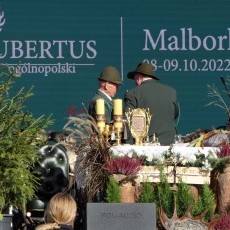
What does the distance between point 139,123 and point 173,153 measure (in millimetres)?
582

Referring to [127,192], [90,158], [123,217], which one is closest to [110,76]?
[90,158]

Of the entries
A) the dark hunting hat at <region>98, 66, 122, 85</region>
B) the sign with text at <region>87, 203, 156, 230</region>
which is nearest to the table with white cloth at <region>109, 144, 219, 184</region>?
the sign with text at <region>87, 203, 156, 230</region>

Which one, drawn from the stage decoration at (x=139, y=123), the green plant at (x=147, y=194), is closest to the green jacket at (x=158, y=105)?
the stage decoration at (x=139, y=123)

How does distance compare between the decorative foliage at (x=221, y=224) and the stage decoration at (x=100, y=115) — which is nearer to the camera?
the decorative foliage at (x=221, y=224)

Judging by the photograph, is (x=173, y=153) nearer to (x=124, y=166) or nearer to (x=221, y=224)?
(x=124, y=166)

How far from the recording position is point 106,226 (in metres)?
8.23

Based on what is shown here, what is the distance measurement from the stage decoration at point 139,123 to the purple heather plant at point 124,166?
0.56 metres

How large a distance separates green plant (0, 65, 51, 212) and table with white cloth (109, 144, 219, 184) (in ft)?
2.43

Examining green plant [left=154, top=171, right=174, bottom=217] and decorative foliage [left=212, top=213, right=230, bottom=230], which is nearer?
decorative foliage [left=212, top=213, right=230, bottom=230]

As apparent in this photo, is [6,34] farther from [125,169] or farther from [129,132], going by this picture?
[125,169]

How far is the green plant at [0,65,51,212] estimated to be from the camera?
28.1 ft

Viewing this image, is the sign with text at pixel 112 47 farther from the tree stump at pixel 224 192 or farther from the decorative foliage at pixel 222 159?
the tree stump at pixel 224 192

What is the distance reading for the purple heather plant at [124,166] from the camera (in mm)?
8992

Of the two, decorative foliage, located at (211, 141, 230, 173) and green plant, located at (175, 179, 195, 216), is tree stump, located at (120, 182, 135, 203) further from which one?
decorative foliage, located at (211, 141, 230, 173)
